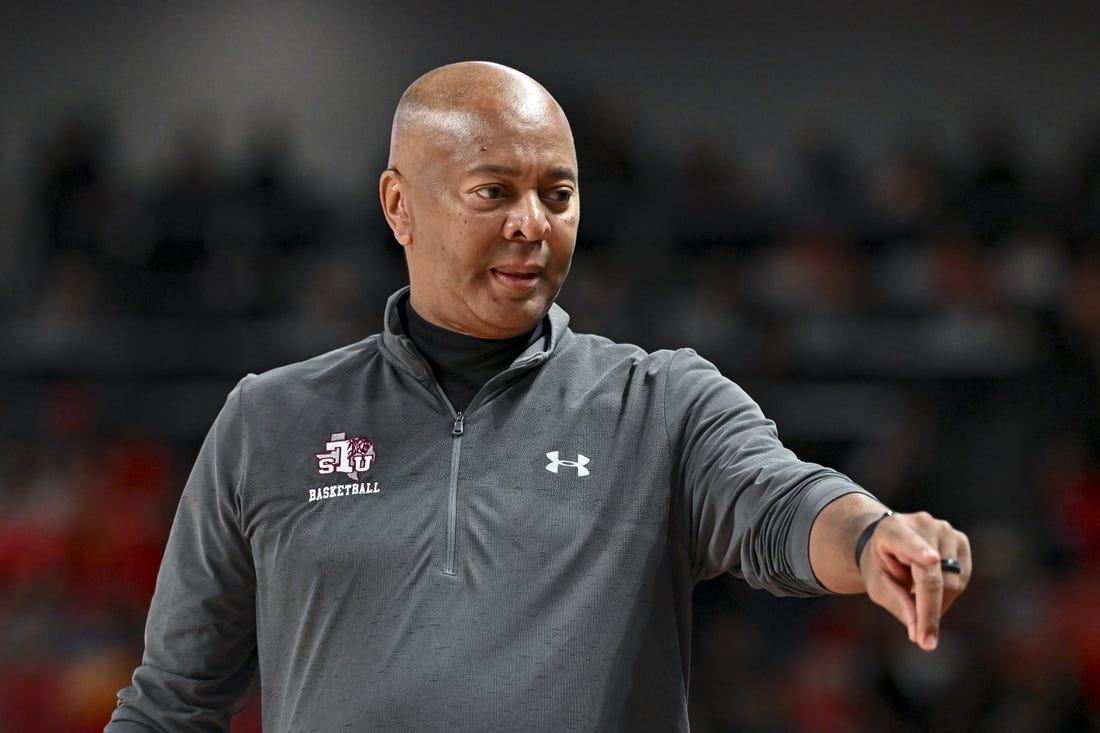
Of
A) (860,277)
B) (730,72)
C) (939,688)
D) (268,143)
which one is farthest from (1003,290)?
(268,143)

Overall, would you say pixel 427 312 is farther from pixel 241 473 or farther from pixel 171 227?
pixel 171 227

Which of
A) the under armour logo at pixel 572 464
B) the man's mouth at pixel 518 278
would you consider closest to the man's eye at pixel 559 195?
the man's mouth at pixel 518 278

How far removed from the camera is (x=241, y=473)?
216 centimetres

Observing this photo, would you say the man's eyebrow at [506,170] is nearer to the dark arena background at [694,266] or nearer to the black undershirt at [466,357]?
the black undershirt at [466,357]

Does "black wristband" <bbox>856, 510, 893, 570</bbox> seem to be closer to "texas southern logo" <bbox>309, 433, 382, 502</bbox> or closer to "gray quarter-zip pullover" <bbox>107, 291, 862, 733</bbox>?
"gray quarter-zip pullover" <bbox>107, 291, 862, 733</bbox>

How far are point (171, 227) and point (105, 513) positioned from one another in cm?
143

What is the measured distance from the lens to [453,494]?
6.59 ft

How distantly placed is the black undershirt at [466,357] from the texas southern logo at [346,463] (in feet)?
0.51

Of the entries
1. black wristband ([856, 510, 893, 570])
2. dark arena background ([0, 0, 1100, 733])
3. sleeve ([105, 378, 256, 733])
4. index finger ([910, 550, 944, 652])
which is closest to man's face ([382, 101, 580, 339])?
sleeve ([105, 378, 256, 733])

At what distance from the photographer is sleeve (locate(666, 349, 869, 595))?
1750 mm

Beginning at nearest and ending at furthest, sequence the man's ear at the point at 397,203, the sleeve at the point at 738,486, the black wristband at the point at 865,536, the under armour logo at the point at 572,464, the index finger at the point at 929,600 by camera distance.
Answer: the index finger at the point at 929,600, the black wristband at the point at 865,536, the sleeve at the point at 738,486, the under armour logo at the point at 572,464, the man's ear at the point at 397,203

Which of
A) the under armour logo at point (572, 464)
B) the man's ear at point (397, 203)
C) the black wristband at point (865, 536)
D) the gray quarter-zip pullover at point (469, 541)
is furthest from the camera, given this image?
the man's ear at point (397, 203)

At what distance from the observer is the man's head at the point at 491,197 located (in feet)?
6.93

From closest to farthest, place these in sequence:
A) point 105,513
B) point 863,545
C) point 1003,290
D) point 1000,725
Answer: point 863,545 < point 1000,725 < point 1003,290 < point 105,513
